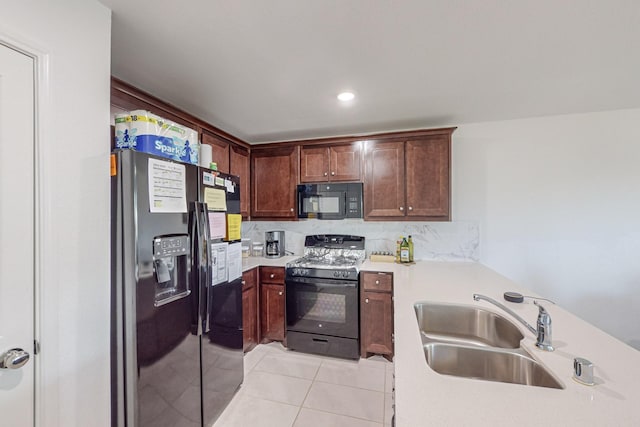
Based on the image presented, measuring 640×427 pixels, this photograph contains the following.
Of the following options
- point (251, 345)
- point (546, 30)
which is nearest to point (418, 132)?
point (546, 30)

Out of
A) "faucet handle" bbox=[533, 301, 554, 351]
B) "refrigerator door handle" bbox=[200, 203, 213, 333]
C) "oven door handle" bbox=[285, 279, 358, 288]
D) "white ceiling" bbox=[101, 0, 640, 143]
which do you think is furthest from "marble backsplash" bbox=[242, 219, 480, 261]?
"faucet handle" bbox=[533, 301, 554, 351]

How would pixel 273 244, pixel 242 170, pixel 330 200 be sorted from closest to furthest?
pixel 330 200, pixel 242 170, pixel 273 244

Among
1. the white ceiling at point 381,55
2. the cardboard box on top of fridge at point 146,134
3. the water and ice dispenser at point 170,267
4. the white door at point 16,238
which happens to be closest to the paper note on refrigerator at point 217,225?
the water and ice dispenser at point 170,267

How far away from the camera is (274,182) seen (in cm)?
314

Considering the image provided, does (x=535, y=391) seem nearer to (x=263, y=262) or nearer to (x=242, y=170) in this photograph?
(x=263, y=262)

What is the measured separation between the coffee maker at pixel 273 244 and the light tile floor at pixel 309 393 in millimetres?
1055

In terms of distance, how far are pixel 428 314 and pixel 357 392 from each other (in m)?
1.04

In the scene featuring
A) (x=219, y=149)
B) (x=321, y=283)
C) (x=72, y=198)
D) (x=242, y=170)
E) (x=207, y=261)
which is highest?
(x=219, y=149)

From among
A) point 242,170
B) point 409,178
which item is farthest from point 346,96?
point 242,170

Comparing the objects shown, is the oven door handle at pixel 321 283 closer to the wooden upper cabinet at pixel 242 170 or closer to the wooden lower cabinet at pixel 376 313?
the wooden lower cabinet at pixel 376 313

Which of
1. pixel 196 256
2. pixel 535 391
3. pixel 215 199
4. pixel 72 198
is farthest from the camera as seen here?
pixel 215 199

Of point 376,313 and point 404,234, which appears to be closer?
point 376,313

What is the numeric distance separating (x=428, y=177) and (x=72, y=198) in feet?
8.74

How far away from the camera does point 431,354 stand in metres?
1.18
